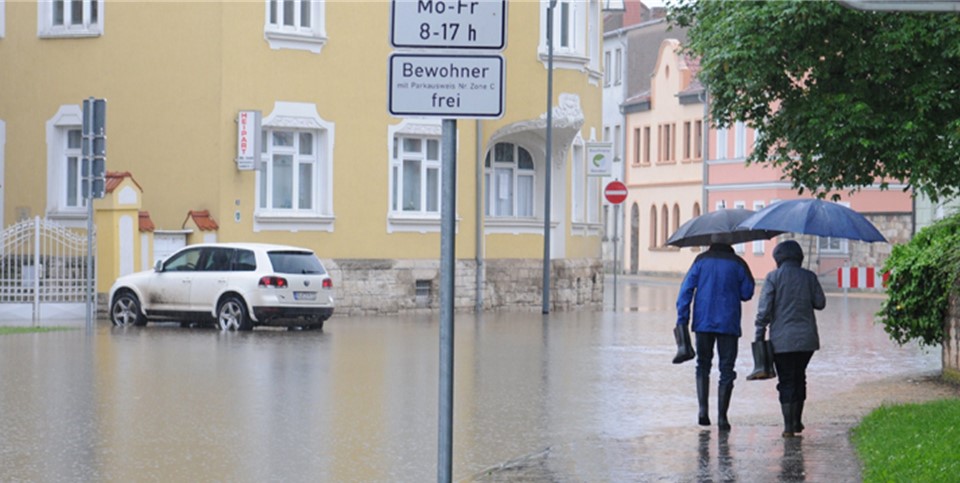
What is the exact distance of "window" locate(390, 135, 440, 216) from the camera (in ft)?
118

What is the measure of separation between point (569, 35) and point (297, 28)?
22.9 ft

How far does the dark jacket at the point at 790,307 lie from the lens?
1323 cm

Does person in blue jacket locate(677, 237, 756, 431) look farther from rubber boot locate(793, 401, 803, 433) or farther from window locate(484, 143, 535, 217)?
window locate(484, 143, 535, 217)

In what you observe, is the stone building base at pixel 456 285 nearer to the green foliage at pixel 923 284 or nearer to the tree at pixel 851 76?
the tree at pixel 851 76

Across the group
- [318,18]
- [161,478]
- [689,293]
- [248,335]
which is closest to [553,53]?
[318,18]

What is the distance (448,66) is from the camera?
7438mm

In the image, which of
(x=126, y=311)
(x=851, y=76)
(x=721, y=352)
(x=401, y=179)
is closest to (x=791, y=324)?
(x=721, y=352)

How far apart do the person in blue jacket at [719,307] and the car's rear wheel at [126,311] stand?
54.3ft

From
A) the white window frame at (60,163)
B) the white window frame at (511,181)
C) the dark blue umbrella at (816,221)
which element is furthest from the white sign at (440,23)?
the white window frame at (511,181)

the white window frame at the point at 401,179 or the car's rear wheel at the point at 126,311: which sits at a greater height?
the white window frame at the point at 401,179

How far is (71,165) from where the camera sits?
34344mm

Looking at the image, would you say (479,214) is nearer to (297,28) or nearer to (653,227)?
(297,28)

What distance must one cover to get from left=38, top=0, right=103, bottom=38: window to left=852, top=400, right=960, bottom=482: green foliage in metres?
22.9

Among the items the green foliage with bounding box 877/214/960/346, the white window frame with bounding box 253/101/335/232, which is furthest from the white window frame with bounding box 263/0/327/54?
the green foliage with bounding box 877/214/960/346
